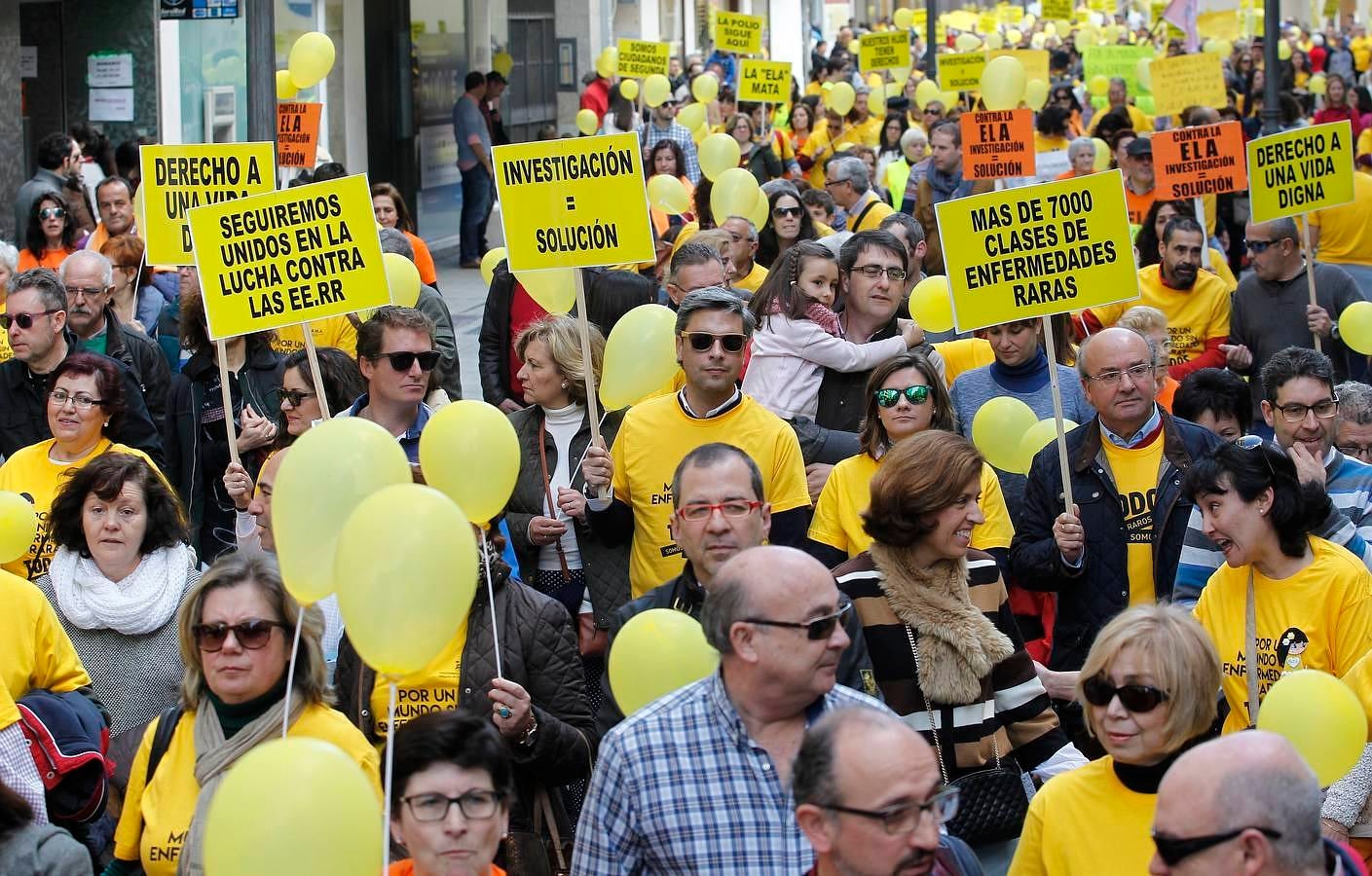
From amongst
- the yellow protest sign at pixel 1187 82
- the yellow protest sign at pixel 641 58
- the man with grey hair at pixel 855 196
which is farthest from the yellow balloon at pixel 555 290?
the yellow protest sign at pixel 641 58

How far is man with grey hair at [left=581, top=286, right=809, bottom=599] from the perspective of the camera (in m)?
5.68

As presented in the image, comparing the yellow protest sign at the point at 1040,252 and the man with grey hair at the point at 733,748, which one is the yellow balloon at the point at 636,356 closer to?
the yellow protest sign at the point at 1040,252

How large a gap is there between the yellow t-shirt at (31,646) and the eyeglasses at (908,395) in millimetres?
2504

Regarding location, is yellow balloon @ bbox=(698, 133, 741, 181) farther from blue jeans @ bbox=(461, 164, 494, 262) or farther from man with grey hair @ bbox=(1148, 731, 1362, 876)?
man with grey hair @ bbox=(1148, 731, 1362, 876)

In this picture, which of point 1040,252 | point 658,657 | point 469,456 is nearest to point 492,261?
point 1040,252

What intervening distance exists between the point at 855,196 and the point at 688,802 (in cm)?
907

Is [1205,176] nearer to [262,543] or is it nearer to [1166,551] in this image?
[1166,551]

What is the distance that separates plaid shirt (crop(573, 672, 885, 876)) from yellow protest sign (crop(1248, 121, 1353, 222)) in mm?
6500

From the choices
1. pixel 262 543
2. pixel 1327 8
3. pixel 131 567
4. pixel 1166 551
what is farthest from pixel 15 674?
pixel 1327 8

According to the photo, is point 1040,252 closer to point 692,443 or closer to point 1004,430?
point 1004,430

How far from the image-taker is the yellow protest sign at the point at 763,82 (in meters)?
17.3

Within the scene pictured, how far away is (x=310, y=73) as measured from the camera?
1289 cm

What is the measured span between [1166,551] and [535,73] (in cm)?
2351

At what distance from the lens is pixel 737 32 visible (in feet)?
61.2
